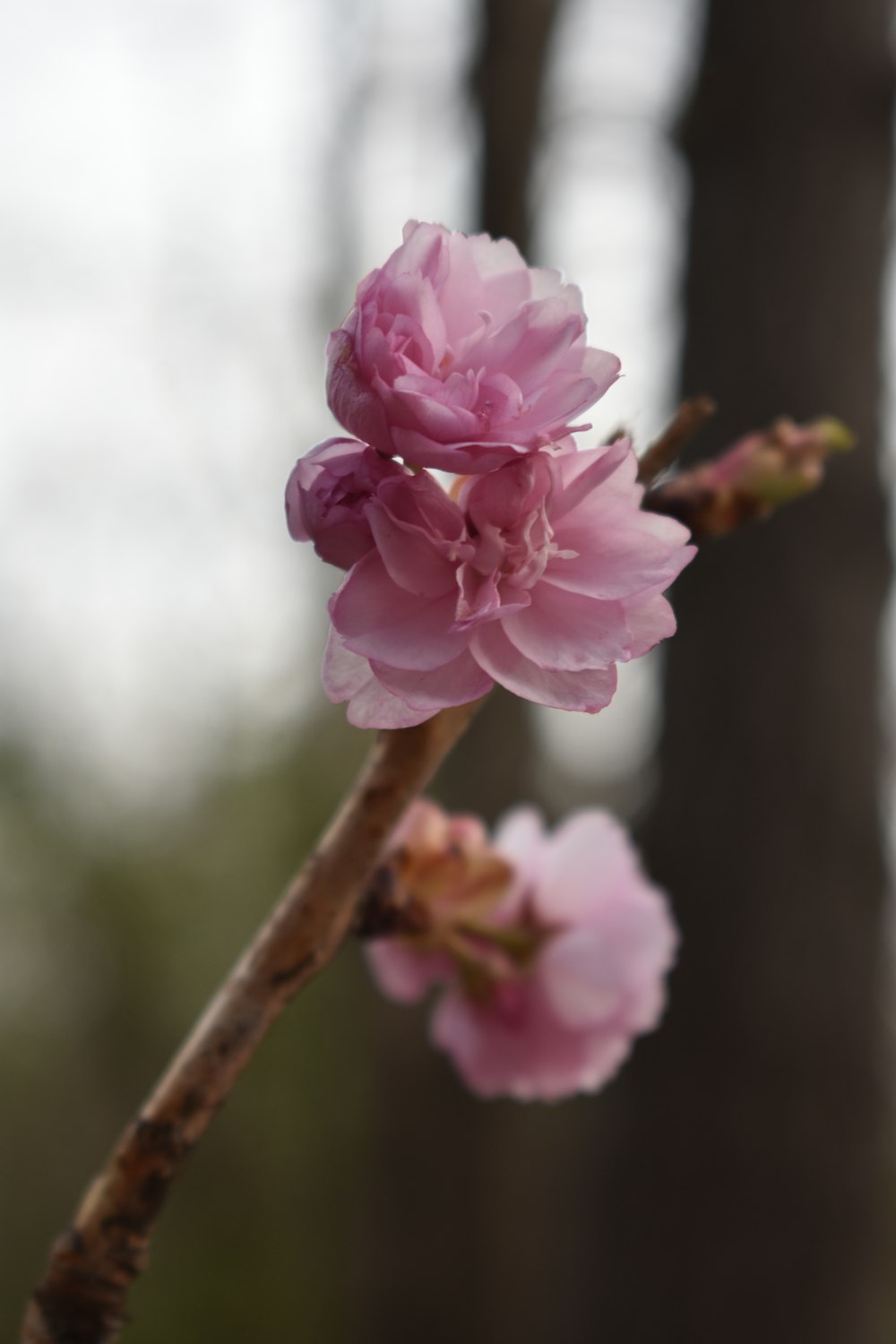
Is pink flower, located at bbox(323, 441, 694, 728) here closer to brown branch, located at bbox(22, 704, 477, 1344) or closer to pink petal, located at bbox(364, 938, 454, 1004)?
brown branch, located at bbox(22, 704, 477, 1344)

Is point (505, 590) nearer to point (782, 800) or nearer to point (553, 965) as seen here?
point (553, 965)

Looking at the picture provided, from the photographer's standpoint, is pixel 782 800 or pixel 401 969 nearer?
pixel 401 969

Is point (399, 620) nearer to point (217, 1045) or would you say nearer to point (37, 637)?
point (217, 1045)

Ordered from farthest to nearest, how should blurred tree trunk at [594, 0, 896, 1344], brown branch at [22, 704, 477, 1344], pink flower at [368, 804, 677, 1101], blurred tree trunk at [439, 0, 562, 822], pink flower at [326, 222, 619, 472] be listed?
blurred tree trunk at [439, 0, 562, 822]
blurred tree trunk at [594, 0, 896, 1344]
pink flower at [368, 804, 677, 1101]
brown branch at [22, 704, 477, 1344]
pink flower at [326, 222, 619, 472]

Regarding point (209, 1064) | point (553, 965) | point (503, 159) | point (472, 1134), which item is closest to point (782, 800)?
point (553, 965)

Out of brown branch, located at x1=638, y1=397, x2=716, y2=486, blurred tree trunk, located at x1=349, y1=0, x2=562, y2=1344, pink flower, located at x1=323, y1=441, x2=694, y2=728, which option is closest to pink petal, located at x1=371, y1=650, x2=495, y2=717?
pink flower, located at x1=323, y1=441, x2=694, y2=728

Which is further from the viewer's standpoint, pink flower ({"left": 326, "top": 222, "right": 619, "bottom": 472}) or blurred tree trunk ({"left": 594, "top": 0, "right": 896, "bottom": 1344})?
blurred tree trunk ({"left": 594, "top": 0, "right": 896, "bottom": 1344})
